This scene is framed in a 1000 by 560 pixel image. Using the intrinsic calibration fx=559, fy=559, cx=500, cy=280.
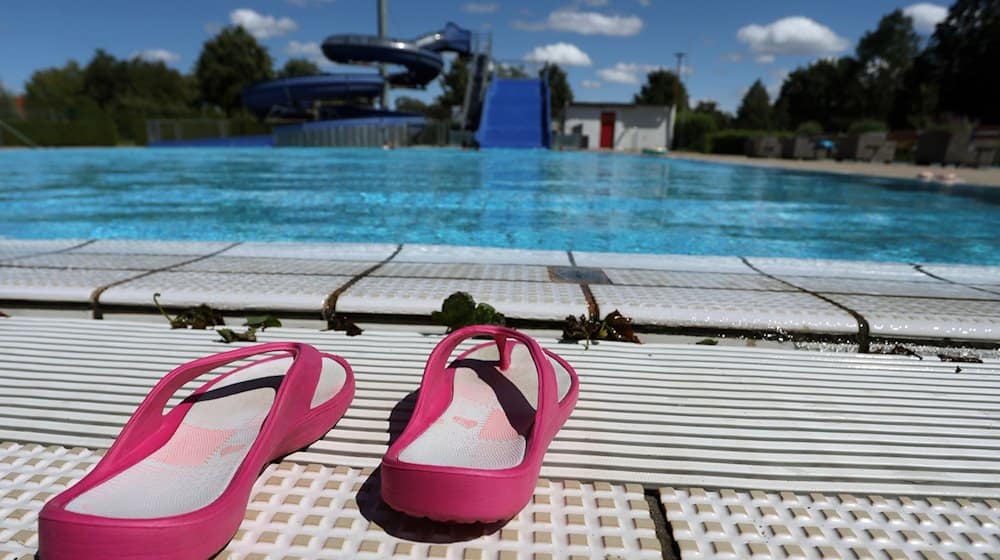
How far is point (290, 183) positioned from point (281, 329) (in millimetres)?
10144

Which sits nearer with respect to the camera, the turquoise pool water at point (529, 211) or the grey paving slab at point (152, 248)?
the grey paving slab at point (152, 248)

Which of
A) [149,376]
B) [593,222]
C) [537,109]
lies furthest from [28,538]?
[537,109]

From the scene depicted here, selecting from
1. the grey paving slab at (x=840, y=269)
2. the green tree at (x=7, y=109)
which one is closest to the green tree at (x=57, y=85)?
the green tree at (x=7, y=109)

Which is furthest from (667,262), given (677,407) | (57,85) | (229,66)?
(57,85)

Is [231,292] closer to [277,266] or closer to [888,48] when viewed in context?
[277,266]

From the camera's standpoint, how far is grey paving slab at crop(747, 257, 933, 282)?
275 centimetres

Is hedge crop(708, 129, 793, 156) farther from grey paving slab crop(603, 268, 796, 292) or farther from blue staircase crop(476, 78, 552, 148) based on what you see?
grey paving slab crop(603, 268, 796, 292)

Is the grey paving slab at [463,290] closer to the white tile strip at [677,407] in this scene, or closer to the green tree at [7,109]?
the white tile strip at [677,407]

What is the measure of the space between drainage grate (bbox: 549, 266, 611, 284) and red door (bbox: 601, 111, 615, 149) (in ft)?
102

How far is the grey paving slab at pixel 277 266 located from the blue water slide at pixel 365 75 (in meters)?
28.0

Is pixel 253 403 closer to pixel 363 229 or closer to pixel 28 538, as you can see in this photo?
pixel 28 538

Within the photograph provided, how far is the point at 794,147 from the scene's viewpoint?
19.2 metres

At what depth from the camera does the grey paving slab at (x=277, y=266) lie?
2.47m

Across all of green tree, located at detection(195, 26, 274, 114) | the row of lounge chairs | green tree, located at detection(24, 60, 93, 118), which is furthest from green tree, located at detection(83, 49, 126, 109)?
the row of lounge chairs
